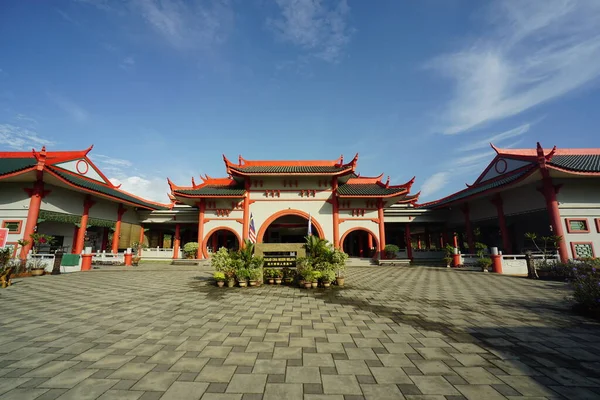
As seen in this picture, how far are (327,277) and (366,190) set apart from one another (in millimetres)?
11546

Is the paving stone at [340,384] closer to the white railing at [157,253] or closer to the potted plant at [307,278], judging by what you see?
the potted plant at [307,278]

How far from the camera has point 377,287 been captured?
9.26m

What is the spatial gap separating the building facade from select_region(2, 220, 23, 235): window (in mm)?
60

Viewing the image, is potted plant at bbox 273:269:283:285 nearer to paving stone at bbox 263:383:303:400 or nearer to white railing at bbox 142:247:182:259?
paving stone at bbox 263:383:303:400

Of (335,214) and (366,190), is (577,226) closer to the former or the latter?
(366,190)

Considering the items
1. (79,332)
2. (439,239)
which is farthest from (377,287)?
(439,239)

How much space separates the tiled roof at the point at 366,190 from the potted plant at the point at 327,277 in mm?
9899

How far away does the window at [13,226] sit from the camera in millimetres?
14102

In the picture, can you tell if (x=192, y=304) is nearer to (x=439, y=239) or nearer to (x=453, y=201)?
(x=453, y=201)

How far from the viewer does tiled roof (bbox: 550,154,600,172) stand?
1394 centimetres

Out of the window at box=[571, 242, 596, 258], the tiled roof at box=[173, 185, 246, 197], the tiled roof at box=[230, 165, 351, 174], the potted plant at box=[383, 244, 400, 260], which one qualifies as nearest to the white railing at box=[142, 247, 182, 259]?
the tiled roof at box=[173, 185, 246, 197]

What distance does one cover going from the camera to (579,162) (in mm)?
15383

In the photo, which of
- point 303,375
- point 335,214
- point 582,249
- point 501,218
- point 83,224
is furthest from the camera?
point 335,214

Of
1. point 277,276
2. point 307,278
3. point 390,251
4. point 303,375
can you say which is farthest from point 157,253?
point 303,375
